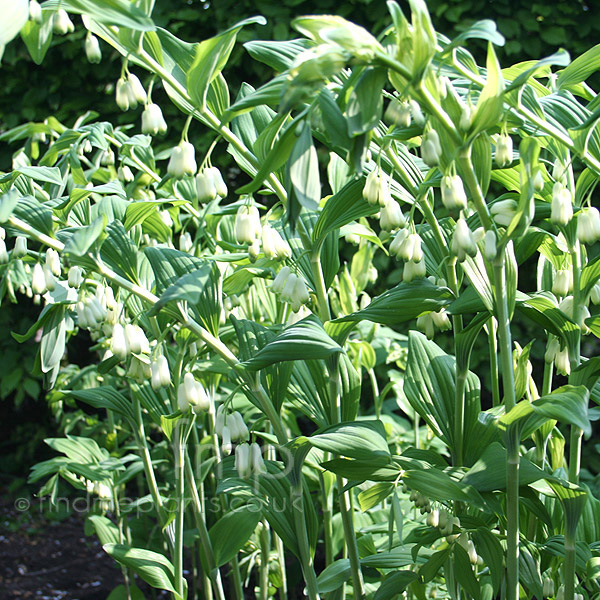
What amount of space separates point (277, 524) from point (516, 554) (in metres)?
0.57

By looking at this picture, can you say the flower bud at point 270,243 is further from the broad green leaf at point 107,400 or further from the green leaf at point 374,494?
the broad green leaf at point 107,400

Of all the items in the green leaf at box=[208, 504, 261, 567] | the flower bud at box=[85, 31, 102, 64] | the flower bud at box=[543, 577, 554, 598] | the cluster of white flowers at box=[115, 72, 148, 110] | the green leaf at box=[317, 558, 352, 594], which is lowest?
the flower bud at box=[543, 577, 554, 598]

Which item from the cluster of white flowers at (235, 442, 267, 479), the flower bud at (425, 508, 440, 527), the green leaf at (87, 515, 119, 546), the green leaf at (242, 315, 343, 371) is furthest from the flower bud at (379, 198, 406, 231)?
the green leaf at (87, 515, 119, 546)

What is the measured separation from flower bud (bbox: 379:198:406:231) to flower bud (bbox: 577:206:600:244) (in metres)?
0.36

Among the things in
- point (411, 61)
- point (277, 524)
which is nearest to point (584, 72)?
point (411, 61)

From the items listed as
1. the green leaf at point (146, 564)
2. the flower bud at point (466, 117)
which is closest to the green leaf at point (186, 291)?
the flower bud at point (466, 117)

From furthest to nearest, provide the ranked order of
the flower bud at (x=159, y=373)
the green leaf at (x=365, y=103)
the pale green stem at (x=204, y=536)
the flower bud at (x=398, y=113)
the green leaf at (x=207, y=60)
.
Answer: the pale green stem at (x=204, y=536) → the flower bud at (x=159, y=373) → the green leaf at (x=207, y=60) → the flower bud at (x=398, y=113) → the green leaf at (x=365, y=103)

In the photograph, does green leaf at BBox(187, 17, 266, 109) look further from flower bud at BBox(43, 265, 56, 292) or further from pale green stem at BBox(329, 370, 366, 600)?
pale green stem at BBox(329, 370, 366, 600)

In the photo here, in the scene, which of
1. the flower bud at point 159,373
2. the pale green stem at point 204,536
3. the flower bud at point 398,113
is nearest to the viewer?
the flower bud at point 398,113

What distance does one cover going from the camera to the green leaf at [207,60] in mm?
1263

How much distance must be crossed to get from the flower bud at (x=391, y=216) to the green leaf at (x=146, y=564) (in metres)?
1.28

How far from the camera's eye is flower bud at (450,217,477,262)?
3.90 ft

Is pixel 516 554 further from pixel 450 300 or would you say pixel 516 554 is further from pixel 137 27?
pixel 137 27

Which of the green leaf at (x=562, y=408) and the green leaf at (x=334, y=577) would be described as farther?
the green leaf at (x=334, y=577)
